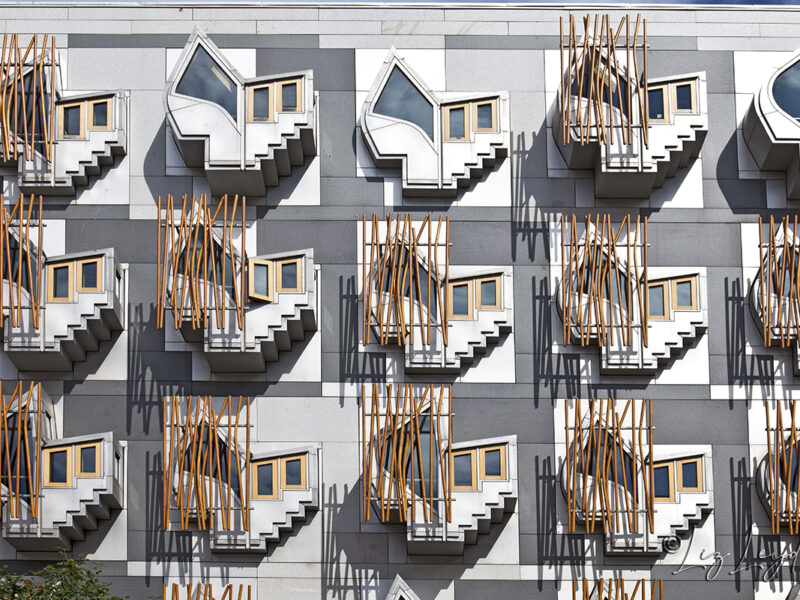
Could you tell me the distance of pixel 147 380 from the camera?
36.3 m

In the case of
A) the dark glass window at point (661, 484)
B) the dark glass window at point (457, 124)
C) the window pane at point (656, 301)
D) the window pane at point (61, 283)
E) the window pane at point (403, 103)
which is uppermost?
the window pane at point (403, 103)

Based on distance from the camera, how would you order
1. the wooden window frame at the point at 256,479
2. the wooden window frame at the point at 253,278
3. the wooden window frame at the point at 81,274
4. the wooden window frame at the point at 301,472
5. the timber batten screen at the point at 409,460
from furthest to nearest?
the wooden window frame at the point at 81,274, the wooden window frame at the point at 253,278, the wooden window frame at the point at 301,472, the wooden window frame at the point at 256,479, the timber batten screen at the point at 409,460

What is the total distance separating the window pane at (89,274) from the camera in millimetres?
35656

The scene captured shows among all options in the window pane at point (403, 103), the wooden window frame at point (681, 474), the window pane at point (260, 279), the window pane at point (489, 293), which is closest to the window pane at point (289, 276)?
the window pane at point (260, 279)

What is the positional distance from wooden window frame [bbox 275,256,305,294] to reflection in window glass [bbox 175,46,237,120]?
3.80 m

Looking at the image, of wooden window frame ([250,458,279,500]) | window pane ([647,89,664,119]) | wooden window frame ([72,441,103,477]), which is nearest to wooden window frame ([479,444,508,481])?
wooden window frame ([250,458,279,500])

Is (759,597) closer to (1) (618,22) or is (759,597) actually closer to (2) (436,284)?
(2) (436,284)

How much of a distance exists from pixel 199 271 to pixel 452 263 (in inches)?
233

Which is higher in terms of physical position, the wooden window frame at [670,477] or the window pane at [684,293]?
the window pane at [684,293]

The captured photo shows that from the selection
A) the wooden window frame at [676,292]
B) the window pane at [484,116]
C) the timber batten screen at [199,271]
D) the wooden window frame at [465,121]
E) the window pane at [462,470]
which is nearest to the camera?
the window pane at [462,470]

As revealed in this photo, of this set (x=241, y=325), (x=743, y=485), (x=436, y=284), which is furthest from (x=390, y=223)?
(x=743, y=485)

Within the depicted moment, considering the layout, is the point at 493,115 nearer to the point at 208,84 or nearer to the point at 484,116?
the point at 484,116

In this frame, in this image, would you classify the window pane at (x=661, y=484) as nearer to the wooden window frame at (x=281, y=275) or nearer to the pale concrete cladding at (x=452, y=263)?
the pale concrete cladding at (x=452, y=263)

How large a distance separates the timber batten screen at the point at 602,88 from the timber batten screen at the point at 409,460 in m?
7.27
